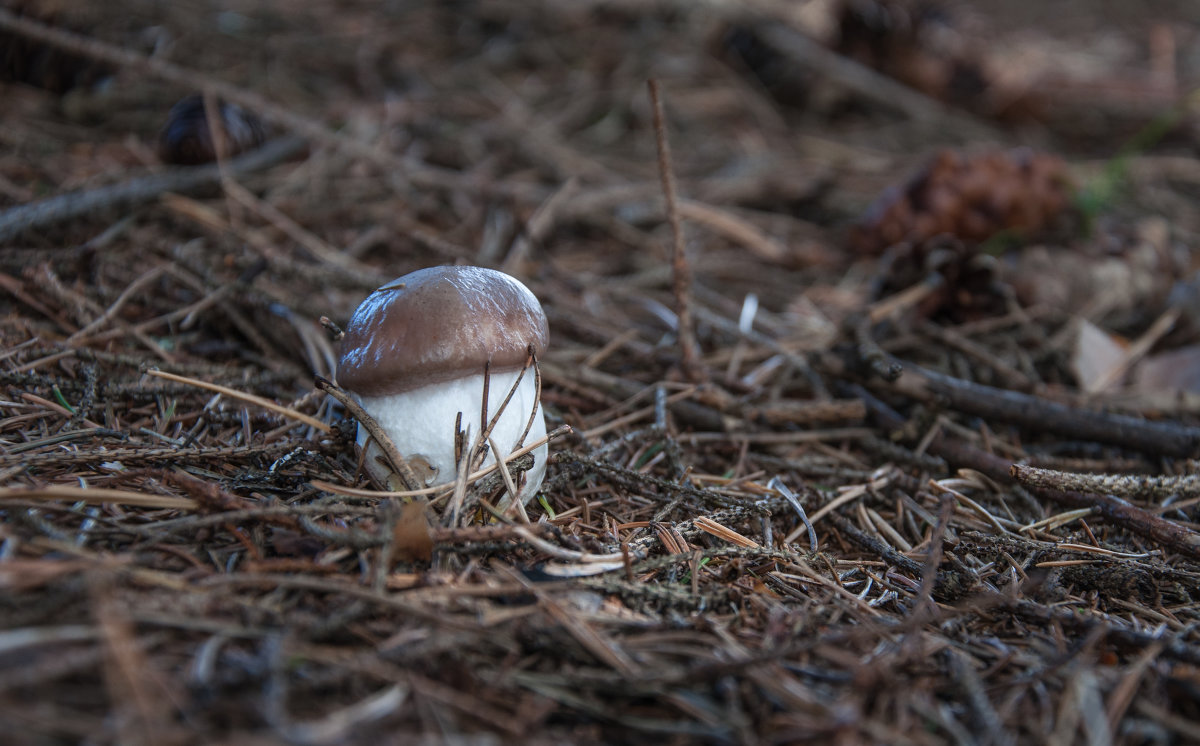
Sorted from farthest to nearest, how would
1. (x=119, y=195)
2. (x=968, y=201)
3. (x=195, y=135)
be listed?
(x=968, y=201) < (x=195, y=135) < (x=119, y=195)

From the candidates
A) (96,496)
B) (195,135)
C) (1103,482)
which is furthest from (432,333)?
(195,135)

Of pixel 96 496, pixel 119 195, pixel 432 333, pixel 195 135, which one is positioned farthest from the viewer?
pixel 195 135

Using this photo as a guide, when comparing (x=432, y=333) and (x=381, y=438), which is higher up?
(x=432, y=333)

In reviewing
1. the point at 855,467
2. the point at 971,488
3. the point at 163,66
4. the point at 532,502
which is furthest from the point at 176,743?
the point at 163,66

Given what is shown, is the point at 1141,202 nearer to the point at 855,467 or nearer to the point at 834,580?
the point at 855,467

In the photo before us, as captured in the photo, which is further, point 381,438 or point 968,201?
point 968,201

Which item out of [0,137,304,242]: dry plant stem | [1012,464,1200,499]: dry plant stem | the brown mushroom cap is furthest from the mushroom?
[0,137,304,242]: dry plant stem

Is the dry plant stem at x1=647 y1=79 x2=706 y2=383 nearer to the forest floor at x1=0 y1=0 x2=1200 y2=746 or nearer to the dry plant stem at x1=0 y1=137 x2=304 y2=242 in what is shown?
the forest floor at x1=0 y1=0 x2=1200 y2=746

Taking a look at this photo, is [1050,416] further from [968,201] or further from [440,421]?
[440,421]
